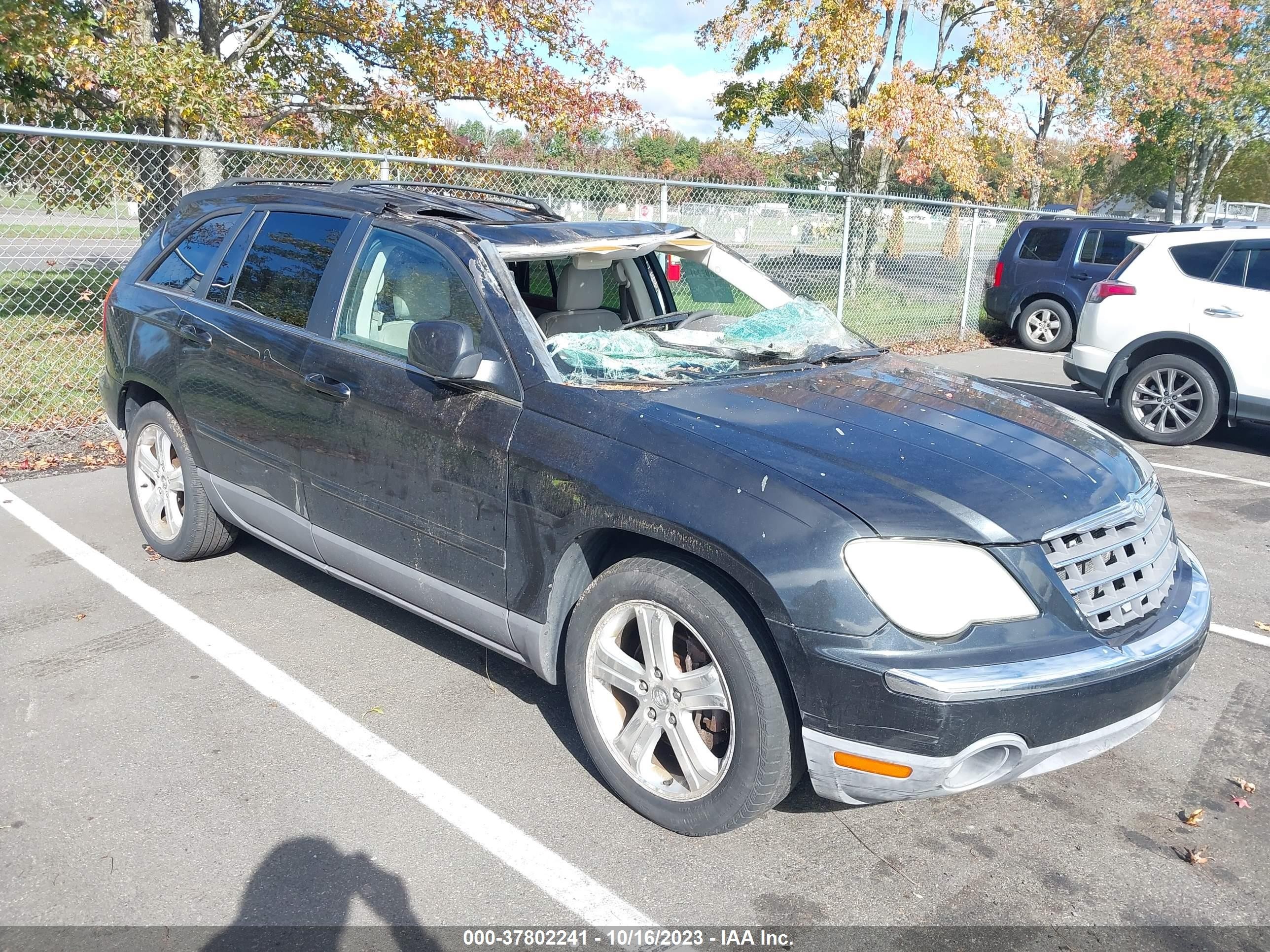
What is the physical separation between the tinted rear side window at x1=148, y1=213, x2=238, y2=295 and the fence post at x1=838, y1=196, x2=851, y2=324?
7.74 metres

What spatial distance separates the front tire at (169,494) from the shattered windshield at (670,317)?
76.9 inches

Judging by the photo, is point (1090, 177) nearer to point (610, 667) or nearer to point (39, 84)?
point (39, 84)

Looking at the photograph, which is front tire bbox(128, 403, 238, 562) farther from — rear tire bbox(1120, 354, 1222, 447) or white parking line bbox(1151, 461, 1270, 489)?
rear tire bbox(1120, 354, 1222, 447)

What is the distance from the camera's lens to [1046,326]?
13.8 metres

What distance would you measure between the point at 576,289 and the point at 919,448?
189 cm

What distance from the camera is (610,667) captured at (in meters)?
3.00

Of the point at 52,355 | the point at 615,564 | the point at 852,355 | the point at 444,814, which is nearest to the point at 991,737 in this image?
the point at 615,564

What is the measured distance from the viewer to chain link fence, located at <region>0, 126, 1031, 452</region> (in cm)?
824

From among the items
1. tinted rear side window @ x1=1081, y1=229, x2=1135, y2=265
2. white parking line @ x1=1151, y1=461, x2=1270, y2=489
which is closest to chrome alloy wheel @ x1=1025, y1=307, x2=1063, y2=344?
tinted rear side window @ x1=1081, y1=229, x2=1135, y2=265

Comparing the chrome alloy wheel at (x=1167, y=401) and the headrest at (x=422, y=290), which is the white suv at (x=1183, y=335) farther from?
the headrest at (x=422, y=290)

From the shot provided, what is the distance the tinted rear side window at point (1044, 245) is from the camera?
13469 mm

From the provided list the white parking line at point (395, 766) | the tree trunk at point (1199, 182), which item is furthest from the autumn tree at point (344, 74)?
the tree trunk at point (1199, 182)

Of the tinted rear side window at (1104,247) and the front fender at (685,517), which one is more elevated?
the tinted rear side window at (1104,247)

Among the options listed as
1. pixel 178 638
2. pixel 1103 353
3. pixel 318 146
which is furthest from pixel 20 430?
pixel 1103 353
